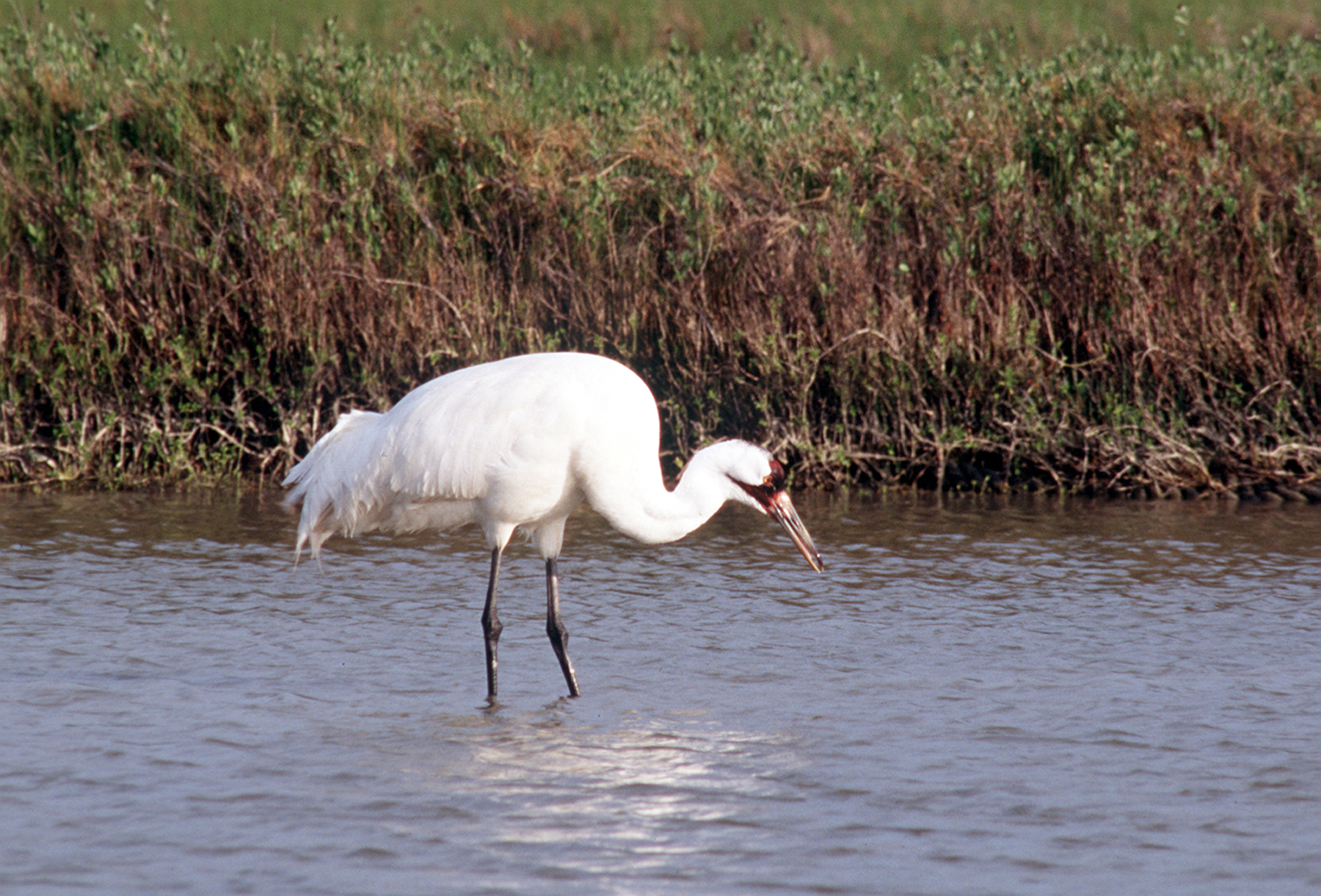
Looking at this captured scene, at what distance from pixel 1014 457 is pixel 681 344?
2.20 metres

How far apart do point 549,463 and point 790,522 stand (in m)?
0.95

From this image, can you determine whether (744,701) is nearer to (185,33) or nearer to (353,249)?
(353,249)

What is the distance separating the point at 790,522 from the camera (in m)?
6.12

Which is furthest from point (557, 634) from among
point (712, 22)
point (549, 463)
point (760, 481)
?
point (712, 22)

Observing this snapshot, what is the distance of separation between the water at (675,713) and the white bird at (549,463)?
2.04ft

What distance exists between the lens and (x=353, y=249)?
1013cm

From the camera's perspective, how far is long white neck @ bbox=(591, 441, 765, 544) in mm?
6062

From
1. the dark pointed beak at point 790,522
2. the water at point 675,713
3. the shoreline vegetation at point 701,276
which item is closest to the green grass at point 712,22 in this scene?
the shoreline vegetation at point 701,276

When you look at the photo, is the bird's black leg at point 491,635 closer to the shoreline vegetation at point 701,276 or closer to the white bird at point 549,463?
the white bird at point 549,463

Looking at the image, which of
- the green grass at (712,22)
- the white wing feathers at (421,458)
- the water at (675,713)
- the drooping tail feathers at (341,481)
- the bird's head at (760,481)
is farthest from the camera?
the green grass at (712,22)

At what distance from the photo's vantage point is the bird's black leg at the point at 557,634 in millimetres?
6051

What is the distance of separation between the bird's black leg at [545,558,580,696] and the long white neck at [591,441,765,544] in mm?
454

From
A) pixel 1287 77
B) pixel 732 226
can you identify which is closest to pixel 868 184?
pixel 732 226

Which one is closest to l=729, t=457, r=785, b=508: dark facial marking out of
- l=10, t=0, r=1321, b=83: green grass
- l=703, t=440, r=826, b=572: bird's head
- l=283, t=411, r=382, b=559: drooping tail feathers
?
l=703, t=440, r=826, b=572: bird's head
